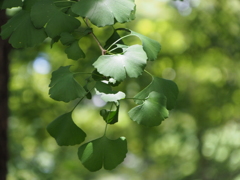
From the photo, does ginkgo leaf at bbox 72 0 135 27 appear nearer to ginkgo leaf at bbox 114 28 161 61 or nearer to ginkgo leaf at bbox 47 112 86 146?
ginkgo leaf at bbox 114 28 161 61

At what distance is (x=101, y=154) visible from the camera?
84cm

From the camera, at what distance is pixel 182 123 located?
646 centimetres

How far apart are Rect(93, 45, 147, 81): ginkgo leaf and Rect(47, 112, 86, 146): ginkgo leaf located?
6.8 inches

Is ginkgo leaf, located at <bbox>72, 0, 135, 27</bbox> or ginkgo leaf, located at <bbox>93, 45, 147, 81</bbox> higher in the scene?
ginkgo leaf, located at <bbox>72, 0, 135, 27</bbox>

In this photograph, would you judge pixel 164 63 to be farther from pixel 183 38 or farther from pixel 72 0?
pixel 72 0

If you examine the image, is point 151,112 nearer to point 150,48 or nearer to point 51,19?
point 150,48

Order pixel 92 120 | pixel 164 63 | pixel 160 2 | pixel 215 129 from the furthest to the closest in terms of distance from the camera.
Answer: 1. pixel 92 120
2. pixel 215 129
3. pixel 160 2
4. pixel 164 63

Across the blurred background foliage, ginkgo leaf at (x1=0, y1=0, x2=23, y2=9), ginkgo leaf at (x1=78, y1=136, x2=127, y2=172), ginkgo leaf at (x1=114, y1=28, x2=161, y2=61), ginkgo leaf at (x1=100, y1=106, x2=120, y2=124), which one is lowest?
the blurred background foliage

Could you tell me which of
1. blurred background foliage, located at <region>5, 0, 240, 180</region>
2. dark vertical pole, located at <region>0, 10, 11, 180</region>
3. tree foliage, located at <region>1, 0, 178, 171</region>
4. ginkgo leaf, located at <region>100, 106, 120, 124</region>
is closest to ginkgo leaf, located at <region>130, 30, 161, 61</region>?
tree foliage, located at <region>1, 0, 178, 171</region>

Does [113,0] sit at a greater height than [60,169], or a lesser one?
greater

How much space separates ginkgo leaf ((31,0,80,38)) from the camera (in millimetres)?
894

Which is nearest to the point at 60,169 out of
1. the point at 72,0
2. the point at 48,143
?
the point at 48,143

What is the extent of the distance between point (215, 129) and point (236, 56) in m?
1.45

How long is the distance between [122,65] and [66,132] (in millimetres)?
212
